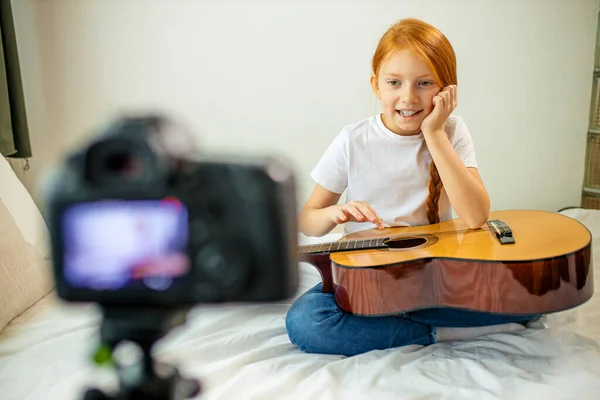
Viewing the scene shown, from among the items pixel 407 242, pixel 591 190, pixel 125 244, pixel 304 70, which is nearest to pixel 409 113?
pixel 407 242

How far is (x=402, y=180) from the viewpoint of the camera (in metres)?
1.32

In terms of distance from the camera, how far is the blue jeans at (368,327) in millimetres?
1108

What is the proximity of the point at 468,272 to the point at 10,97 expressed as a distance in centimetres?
166

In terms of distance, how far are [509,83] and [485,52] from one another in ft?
0.61

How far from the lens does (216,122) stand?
2.32 metres

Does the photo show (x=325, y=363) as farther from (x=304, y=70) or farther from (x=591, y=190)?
(x=591, y=190)

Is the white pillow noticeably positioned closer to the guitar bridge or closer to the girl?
the girl

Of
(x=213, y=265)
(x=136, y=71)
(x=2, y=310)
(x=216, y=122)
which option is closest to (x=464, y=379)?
(x=213, y=265)

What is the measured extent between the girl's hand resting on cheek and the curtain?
1396mm

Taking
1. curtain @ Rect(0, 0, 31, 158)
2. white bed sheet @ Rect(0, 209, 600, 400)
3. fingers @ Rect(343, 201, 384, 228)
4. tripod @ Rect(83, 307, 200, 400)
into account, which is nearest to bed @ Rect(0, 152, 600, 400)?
white bed sheet @ Rect(0, 209, 600, 400)

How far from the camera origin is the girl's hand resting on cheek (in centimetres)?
115

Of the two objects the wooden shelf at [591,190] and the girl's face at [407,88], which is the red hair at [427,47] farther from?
the wooden shelf at [591,190]

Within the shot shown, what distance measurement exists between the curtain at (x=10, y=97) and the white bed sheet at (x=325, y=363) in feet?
2.75

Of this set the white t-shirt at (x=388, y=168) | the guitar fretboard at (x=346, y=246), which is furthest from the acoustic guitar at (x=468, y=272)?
the white t-shirt at (x=388, y=168)
